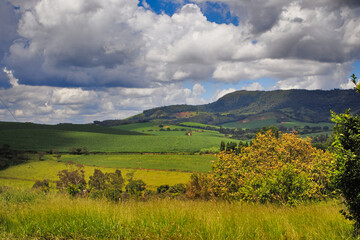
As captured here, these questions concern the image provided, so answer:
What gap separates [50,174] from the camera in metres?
92.8

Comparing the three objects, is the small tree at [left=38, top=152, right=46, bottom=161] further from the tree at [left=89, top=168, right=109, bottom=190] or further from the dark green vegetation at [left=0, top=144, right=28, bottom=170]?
the tree at [left=89, top=168, right=109, bottom=190]

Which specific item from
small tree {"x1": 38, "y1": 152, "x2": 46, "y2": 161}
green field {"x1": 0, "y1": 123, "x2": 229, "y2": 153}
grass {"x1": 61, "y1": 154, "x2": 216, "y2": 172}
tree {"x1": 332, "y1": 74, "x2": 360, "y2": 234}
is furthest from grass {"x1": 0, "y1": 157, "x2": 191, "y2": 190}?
tree {"x1": 332, "y1": 74, "x2": 360, "y2": 234}

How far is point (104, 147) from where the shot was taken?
14675 centimetres

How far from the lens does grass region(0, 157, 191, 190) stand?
81.6 m

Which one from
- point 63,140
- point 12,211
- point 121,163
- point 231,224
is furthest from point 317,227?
point 63,140

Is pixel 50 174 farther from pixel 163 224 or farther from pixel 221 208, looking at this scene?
pixel 163 224

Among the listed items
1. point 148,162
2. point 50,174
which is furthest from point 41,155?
point 148,162

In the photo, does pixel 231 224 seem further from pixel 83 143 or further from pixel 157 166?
pixel 83 143

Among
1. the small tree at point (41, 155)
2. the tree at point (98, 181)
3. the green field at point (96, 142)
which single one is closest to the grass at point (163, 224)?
the tree at point (98, 181)

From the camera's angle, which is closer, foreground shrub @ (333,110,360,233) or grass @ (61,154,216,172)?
foreground shrub @ (333,110,360,233)

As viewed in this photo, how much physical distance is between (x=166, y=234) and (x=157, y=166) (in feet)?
321

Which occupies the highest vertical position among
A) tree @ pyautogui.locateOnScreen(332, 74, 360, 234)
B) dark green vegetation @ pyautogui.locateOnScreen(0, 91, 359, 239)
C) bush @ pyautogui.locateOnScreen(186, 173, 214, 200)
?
tree @ pyautogui.locateOnScreen(332, 74, 360, 234)

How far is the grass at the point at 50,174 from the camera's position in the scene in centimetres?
8162

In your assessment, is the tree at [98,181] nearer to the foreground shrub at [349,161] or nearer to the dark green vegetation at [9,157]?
the dark green vegetation at [9,157]
